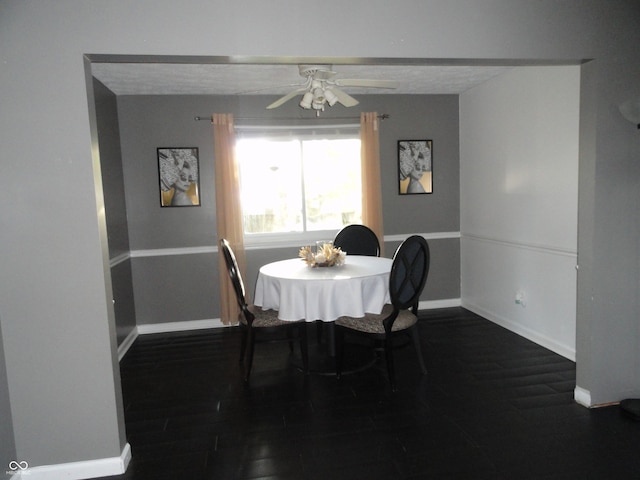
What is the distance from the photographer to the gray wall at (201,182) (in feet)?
14.6

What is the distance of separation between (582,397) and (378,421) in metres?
1.31

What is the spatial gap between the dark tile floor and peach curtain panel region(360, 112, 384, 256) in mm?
1556

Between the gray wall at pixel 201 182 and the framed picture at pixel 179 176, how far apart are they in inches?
2.4

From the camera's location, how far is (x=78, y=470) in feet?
7.16

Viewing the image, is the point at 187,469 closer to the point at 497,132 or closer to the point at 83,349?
the point at 83,349

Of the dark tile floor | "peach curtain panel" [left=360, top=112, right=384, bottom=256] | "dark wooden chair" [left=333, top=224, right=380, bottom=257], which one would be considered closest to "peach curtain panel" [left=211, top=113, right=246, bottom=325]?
the dark tile floor

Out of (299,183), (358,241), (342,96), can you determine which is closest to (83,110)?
(342,96)

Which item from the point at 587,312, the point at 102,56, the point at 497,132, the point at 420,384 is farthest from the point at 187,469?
the point at 497,132

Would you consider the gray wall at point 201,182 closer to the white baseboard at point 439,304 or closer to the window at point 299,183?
the window at point 299,183

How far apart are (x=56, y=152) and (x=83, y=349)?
3.19 feet

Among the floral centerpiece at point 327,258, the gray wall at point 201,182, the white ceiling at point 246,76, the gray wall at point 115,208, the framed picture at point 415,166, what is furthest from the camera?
the framed picture at point 415,166

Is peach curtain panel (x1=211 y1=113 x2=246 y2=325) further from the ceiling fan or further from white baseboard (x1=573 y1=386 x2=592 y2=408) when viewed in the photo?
white baseboard (x1=573 y1=386 x2=592 y2=408)

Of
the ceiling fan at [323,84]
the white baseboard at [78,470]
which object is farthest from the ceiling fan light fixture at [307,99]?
the white baseboard at [78,470]

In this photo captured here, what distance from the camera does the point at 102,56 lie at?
2.09 meters
